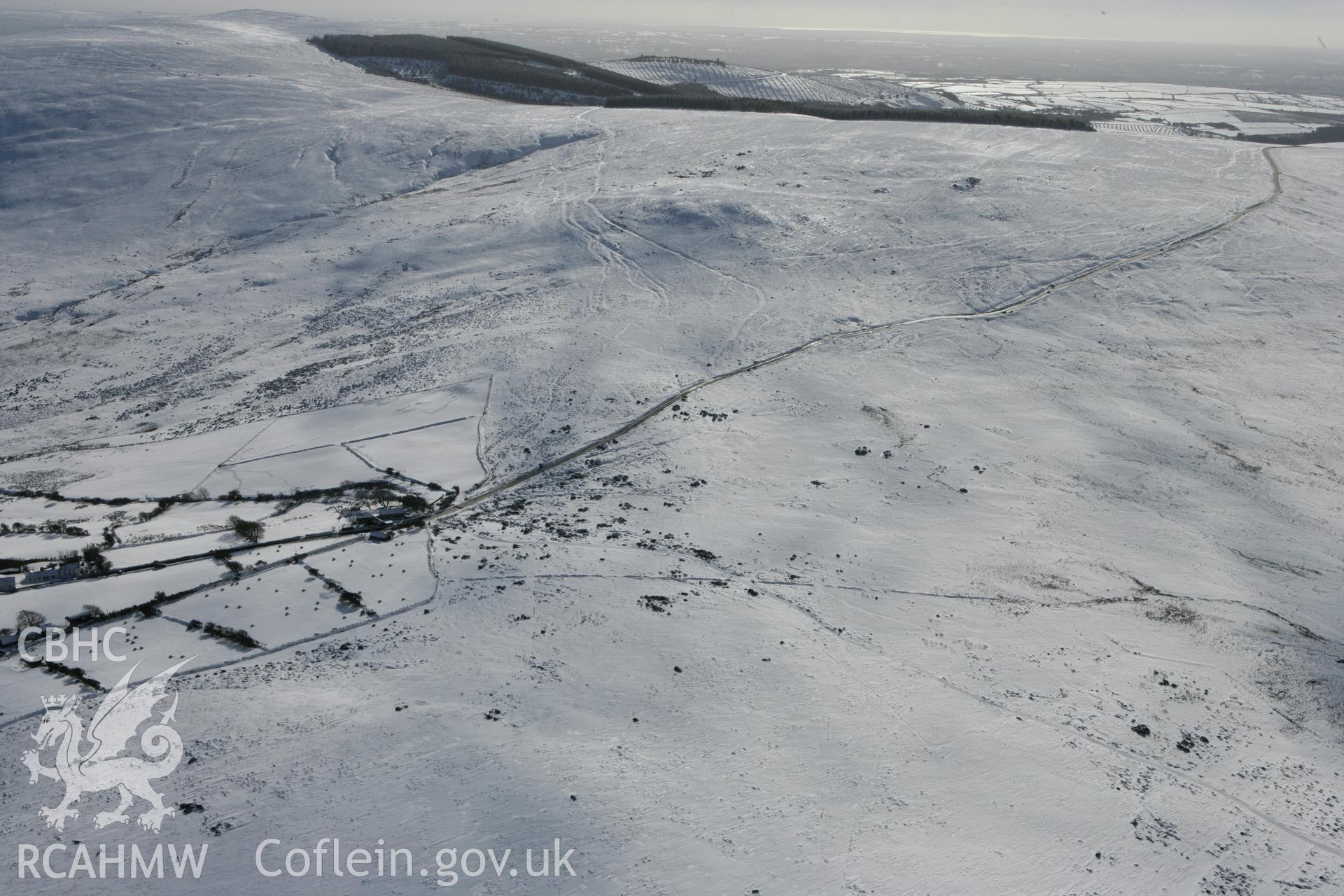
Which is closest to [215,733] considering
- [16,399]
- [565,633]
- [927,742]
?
[565,633]

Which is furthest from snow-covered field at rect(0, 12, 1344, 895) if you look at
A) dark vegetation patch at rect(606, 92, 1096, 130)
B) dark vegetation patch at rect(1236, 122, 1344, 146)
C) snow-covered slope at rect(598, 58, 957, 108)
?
snow-covered slope at rect(598, 58, 957, 108)

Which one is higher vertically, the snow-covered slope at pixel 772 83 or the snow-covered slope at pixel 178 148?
the snow-covered slope at pixel 772 83

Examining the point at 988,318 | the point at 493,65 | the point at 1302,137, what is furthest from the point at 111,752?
the point at 1302,137

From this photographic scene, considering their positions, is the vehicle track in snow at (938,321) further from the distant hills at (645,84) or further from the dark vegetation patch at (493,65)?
the dark vegetation patch at (493,65)

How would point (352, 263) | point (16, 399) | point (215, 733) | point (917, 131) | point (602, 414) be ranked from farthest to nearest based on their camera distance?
point (917, 131) < point (352, 263) < point (16, 399) < point (602, 414) < point (215, 733)

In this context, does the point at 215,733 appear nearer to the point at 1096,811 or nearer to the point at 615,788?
the point at 615,788

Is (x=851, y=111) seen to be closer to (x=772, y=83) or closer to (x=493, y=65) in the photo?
(x=772, y=83)

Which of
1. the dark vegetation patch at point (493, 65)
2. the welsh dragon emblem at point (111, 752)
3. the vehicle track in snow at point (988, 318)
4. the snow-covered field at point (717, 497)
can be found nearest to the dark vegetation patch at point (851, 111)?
the dark vegetation patch at point (493, 65)
